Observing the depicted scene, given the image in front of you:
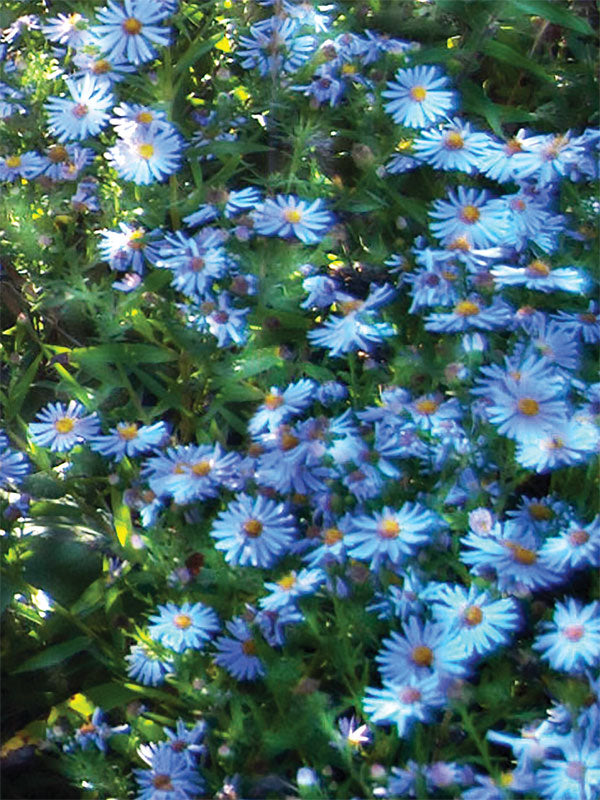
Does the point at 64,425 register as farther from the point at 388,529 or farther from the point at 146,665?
the point at 388,529

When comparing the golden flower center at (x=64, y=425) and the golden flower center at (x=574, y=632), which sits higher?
the golden flower center at (x=64, y=425)

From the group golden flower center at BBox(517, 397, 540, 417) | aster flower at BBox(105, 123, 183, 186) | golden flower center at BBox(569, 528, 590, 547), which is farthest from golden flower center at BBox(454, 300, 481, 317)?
aster flower at BBox(105, 123, 183, 186)

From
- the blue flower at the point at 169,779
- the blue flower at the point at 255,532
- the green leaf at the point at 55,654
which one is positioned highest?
the blue flower at the point at 255,532

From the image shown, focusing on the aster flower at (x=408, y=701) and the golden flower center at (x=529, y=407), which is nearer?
the aster flower at (x=408, y=701)

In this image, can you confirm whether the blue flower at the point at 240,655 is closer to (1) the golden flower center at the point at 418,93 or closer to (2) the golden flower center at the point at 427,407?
(2) the golden flower center at the point at 427,407

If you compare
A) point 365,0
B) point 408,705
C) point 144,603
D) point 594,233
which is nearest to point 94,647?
point 144,603

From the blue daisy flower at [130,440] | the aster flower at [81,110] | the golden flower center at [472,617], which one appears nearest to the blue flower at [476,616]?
the golden flower center at [472,617]
